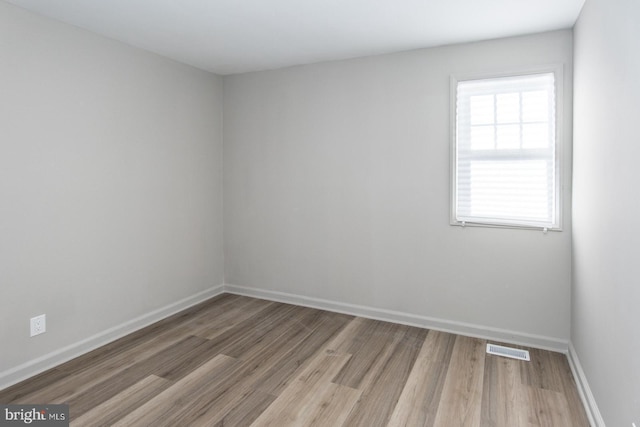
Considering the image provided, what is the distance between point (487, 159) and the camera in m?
3.18

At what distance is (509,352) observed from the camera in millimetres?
2980

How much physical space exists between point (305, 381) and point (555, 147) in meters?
2.46

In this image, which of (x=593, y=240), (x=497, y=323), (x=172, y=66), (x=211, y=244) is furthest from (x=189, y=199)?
(x=593, y=240)

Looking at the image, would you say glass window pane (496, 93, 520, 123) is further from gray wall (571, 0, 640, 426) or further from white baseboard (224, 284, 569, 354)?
white baseboard (224, 284, 569, 354)

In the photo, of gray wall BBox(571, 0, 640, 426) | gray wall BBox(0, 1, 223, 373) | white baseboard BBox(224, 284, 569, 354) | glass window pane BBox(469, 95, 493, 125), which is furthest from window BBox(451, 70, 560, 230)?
gray wall BBox(0, 1, 223, 373)

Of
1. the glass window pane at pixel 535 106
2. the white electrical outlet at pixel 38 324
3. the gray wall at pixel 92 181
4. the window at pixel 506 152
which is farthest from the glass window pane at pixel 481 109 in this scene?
the white electrical outlet at pixel 38 324

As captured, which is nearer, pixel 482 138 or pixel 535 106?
pixel 535 106

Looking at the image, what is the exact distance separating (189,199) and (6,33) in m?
1.89

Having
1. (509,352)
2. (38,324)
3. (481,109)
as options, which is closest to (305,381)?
(509,352)

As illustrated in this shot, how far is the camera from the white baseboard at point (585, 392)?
2076 millimetres

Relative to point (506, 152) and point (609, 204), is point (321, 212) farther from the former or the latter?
point (609, 204)

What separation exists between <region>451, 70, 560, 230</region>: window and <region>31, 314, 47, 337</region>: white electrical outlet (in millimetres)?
3137

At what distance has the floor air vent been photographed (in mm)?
2916

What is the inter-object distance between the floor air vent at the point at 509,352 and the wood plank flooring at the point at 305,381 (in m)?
0.08
